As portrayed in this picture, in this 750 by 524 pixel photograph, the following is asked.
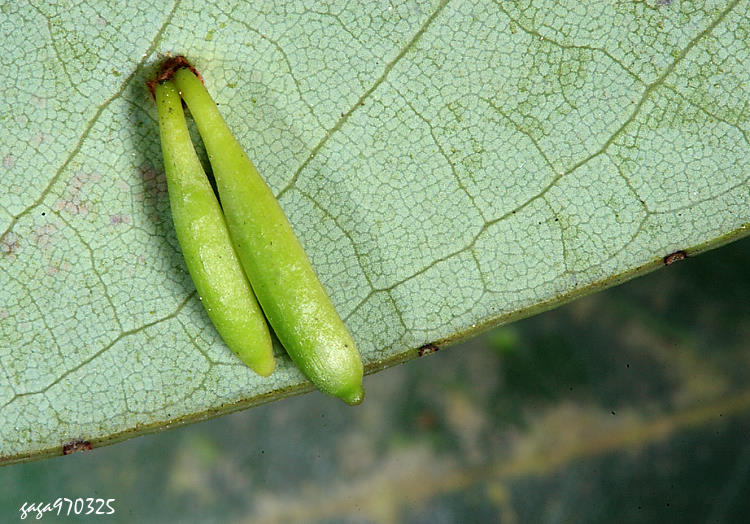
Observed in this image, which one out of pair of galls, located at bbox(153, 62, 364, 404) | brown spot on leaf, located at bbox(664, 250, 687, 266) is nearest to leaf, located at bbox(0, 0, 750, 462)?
brown spot on leaf, located at bbox(664, 250, 687, 266)

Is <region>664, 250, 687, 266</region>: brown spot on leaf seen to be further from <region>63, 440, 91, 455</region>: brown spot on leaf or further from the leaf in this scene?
<region>63, 440, 91, 455</region>: brown spot on leaf

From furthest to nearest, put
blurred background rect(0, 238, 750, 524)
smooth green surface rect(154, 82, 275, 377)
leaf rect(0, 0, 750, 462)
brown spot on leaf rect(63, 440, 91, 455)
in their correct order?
blurred background rect(0, 238, 750, 524) < brown spot on leaf rect(63, 440, 91, 455) < leaf rect(0, 0, 750, 462) < smooth green surface rect(154, 82, 275, 377)

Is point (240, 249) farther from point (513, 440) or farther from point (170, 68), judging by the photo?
point (513, 440)

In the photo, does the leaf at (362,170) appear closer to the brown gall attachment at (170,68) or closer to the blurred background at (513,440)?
the brown gall attachment at (170,68)

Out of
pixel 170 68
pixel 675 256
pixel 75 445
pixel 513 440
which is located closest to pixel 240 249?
pixel 170 68

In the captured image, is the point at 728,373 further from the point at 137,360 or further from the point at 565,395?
the point at 137,360
